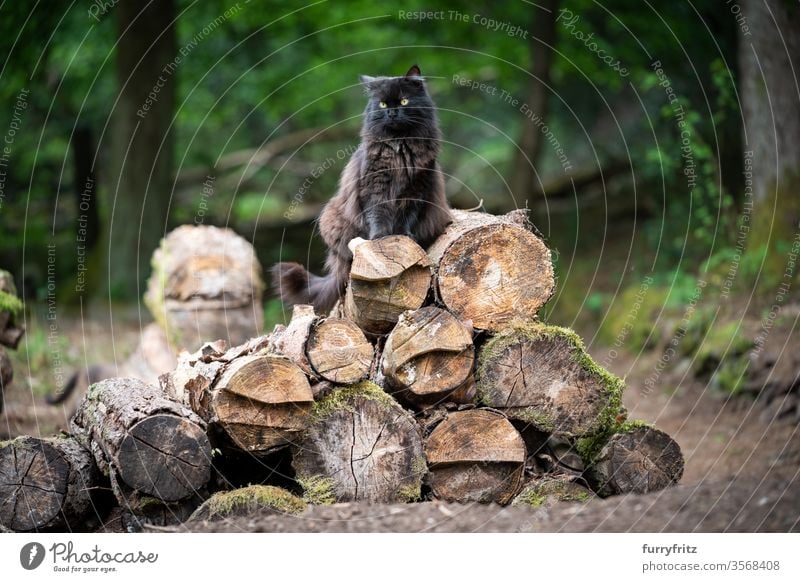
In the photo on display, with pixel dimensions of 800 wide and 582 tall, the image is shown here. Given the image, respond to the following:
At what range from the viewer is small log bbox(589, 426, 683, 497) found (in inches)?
174

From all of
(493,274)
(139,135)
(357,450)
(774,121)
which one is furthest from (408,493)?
(139,135)

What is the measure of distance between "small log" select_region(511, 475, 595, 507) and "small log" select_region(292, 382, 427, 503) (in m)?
0.70

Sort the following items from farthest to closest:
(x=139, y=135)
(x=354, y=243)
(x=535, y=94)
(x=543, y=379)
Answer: (x=535, y=94) < (x=139, y=135) < (x=354, y=243) < (x=543, y=379)

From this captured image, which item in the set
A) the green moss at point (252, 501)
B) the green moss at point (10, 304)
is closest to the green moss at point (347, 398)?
the green moss at point (252, 501)

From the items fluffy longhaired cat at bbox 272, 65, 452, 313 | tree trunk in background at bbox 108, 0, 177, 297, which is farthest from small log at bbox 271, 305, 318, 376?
tree trunk in background at bbox 108, 0, 177, 297

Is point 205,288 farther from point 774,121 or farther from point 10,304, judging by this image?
point 774,121

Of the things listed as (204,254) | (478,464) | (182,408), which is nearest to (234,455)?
(182,408)

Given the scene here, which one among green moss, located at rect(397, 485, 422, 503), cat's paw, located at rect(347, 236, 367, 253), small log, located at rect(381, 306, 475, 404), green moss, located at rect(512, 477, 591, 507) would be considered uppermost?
cat's paw, located at rect(347, 236, 367, 253)

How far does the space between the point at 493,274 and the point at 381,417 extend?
1027mm

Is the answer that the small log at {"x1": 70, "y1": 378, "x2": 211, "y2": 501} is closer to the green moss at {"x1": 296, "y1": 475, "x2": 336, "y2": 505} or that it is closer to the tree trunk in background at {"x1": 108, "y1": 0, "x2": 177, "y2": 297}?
the green moss at {"x1": 296, "y1": 475, "x2": 336, "y2": 505}

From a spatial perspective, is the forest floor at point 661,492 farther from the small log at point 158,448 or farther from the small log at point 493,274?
the small log at point 493,274

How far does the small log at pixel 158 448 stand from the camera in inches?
153

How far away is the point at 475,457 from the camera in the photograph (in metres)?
4.30
